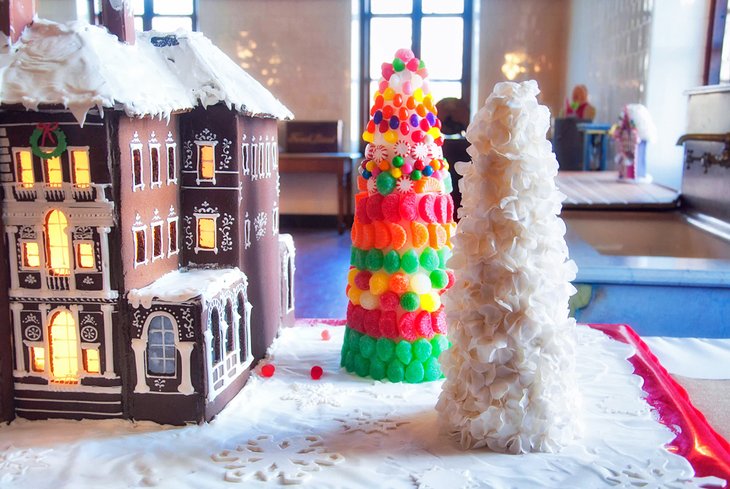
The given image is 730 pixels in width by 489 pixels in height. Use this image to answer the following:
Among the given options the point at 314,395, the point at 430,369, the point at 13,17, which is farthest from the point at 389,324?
the point at 13,17

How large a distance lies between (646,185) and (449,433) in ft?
10.1

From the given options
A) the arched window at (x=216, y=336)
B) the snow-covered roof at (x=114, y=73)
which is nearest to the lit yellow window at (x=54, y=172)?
the snow-covered roof at (x=114, y=73)

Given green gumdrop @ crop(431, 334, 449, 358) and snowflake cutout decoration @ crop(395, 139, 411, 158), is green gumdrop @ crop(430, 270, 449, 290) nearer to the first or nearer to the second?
green gumdrop @ crop(431, 334, 449, 358)

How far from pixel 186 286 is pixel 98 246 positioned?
8.1 inches

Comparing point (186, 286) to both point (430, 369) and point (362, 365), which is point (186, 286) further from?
point (430, 369)

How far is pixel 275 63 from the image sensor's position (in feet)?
22.4

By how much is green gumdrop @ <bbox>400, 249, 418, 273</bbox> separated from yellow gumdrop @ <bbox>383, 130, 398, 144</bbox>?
0.95 feet

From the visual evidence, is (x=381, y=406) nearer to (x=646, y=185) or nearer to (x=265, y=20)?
(x=646, y=185)

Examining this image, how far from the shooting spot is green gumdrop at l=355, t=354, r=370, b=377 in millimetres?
1884

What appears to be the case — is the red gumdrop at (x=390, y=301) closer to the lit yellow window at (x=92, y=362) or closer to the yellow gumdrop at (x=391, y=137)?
the yellow gumdrop at (x=391, y=137)

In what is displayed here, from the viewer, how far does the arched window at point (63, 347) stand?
1587 mm

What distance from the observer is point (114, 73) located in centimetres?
152

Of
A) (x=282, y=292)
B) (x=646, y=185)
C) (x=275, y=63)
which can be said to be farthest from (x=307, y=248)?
(x=282, y=292)

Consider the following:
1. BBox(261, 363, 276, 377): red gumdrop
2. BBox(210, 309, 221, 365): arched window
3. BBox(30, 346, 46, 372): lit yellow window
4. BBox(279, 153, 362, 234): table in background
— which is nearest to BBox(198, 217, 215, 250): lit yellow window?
BBox(210, 309, 221, 365): arched window
